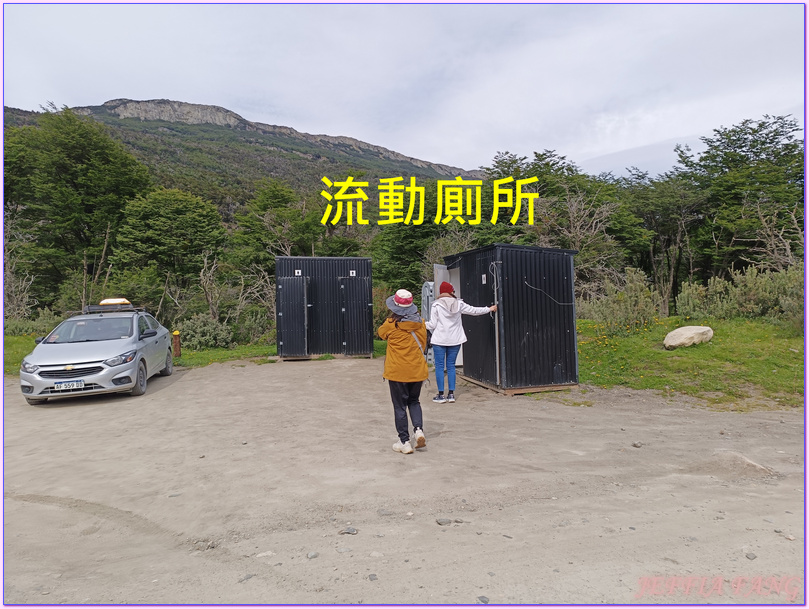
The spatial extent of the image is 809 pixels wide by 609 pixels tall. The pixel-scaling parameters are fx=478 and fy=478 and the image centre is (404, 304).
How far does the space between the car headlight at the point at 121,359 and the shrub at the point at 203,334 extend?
7.56 meters

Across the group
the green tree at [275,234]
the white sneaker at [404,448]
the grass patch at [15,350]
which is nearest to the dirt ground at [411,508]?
the white sneaker at [404,448]

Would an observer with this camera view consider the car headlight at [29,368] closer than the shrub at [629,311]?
Yes

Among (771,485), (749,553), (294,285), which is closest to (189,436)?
(749,553)

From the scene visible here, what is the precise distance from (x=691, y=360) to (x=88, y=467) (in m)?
9.71

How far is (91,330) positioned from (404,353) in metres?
7.48

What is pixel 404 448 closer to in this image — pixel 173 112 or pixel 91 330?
pixel 91 330

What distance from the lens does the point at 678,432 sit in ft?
19.2

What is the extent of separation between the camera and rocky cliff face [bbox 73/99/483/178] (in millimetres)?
112844

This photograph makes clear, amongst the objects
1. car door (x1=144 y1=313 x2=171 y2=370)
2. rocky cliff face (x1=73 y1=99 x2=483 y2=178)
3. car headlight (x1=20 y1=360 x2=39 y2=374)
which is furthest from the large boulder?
rocky cliff face (x1=73 y1=99 x2=483 y2=178)

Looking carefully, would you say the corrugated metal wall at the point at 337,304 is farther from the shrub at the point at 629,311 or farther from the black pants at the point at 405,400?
the black pants at the point at 405,400

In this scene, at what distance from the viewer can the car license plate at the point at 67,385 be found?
803cm

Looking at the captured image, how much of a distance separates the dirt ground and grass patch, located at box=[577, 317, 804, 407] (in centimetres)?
137

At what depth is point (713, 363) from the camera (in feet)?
29.1

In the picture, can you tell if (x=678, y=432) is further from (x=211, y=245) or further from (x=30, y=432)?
(x=211, y=245)
